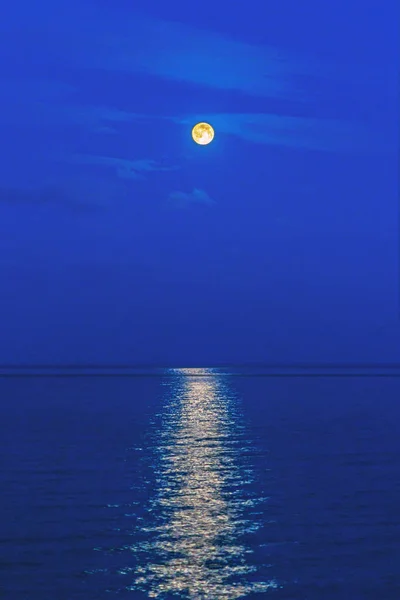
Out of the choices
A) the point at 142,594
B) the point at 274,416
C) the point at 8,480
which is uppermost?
the point at 274,416

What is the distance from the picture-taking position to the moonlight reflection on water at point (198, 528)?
924 inches

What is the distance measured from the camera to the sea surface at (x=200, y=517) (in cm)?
2383

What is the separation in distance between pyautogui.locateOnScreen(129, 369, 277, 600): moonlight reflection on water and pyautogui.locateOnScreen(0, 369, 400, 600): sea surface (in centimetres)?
6

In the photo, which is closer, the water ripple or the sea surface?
the water ripple

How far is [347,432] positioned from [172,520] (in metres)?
41.8

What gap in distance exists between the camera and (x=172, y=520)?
32688 millimetres

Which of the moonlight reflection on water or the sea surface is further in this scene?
the sea surface

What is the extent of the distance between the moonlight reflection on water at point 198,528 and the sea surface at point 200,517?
6 centimetres

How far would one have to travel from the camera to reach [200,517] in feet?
109

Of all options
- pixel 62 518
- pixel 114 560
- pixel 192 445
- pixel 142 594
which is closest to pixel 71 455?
pixel 192 445

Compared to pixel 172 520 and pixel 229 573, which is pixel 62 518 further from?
pixel 229 573

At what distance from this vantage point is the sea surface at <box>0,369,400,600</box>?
23.8m

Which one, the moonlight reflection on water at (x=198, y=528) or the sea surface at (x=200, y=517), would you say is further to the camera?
the sea surface at (x=200, y=517)

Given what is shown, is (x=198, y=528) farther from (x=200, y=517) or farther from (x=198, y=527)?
(x=200, y=517)
